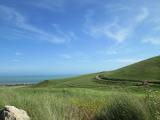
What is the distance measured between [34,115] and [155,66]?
68.8 meters

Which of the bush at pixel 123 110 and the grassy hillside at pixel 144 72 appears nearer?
the bush at pixel 123 110

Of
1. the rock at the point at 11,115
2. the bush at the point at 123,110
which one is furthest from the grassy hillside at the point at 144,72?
the rock at the point at 11,115

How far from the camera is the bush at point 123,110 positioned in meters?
10.5

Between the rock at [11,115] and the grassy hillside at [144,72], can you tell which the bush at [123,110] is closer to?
the rock at [11,115]

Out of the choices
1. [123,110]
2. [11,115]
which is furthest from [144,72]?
[11,115]

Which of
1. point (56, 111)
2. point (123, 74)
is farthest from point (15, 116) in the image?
point (123, 74)

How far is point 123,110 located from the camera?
11312 millimetres

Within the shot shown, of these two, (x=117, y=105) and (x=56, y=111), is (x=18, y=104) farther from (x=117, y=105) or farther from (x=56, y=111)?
(x=117, y=105)

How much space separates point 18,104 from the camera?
12.5 m

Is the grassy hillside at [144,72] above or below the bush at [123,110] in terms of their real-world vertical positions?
above

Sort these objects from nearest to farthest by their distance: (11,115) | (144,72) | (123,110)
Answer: (11,115), (123,110), (144,72)

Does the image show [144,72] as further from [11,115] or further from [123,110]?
[11,115]

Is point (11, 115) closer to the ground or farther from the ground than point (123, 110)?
farther from the ground

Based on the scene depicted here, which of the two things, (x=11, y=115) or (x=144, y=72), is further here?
(x=144, y=72)
